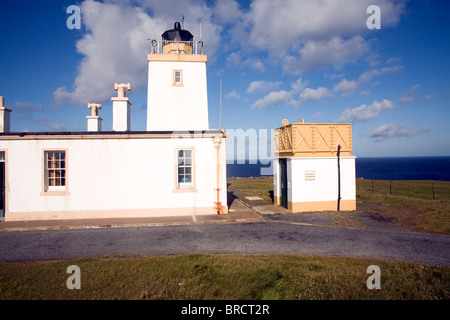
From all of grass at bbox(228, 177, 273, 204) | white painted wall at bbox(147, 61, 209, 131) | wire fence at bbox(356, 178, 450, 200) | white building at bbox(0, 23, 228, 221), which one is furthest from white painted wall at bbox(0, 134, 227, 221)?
wire fence at bbox(356, 178, 450, 200)

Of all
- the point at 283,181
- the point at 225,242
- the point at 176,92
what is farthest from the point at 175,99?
the point at 225,242

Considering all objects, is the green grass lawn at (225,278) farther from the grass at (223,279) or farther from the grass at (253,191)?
the grass at (253,191)

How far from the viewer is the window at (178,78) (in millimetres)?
15637

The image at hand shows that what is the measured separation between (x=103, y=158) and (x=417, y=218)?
13989 millimetres

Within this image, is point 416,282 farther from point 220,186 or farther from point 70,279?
point 220,186

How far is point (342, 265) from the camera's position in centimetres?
596

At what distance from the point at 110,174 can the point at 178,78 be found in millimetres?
7608

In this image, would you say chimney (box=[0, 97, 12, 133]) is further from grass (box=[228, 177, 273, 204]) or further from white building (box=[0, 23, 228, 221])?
grass (box=[228, 177, 273, 204])

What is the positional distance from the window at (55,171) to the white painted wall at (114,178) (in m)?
0.31

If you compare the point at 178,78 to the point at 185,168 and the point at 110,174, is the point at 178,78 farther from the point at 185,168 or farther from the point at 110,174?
the point at 110,174

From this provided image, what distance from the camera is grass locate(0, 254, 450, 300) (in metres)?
4.61

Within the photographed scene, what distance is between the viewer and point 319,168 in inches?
512

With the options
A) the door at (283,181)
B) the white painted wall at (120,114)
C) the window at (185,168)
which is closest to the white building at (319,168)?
the door at (283,181)
